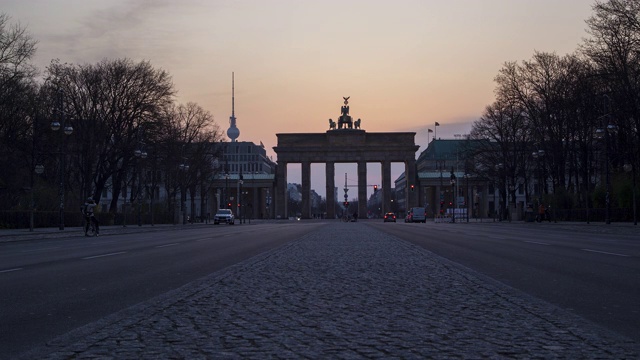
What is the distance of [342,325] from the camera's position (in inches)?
282

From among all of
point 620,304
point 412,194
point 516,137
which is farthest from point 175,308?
point 412,194

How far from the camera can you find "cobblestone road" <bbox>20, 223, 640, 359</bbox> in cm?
590

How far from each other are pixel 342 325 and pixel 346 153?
123 metres

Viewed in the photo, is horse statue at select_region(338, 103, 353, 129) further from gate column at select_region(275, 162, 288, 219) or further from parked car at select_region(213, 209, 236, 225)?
parked car at select_region(213, 209, 236, 225)

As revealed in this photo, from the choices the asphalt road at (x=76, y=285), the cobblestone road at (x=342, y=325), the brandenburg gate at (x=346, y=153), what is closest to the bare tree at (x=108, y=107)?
the asphalt road at (x=76, y=285)

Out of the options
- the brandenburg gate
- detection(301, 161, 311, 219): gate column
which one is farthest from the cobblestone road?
detection(301, 161, 311, 219): gate column

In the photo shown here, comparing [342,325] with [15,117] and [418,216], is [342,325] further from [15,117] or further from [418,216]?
[418,216]

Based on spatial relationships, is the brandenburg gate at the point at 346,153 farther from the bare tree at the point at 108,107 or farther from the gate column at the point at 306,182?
the bare tree at the point at 108,107

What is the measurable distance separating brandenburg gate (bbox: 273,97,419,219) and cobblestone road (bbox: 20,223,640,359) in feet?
386

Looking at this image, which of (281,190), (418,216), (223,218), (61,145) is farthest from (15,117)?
(281,190)

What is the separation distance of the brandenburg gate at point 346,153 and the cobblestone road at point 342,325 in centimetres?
11779

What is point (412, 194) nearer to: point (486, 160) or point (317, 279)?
point (486, 160)

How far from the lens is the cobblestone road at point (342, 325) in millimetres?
5898

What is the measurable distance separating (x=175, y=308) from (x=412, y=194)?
4720 inches
